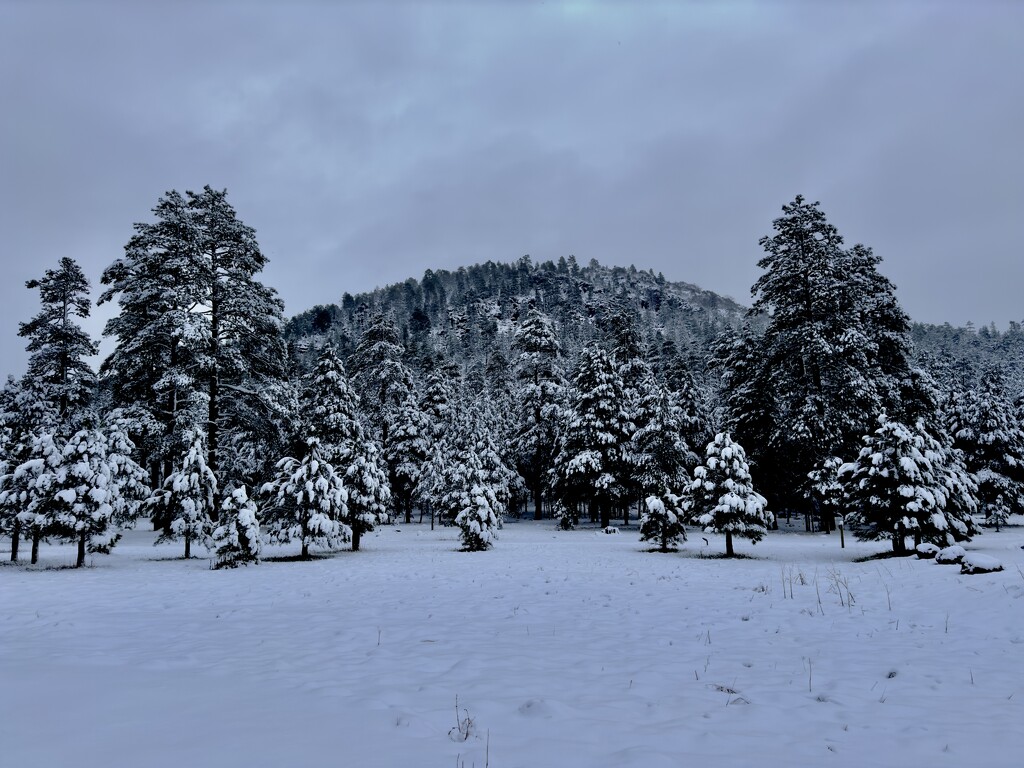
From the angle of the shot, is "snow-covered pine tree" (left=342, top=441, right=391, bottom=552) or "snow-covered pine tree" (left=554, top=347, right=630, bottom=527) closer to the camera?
"snow-covered pine tree" (left=342, top=441, right=391, bottom=552)

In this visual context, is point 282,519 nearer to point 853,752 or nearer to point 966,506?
point 853,752

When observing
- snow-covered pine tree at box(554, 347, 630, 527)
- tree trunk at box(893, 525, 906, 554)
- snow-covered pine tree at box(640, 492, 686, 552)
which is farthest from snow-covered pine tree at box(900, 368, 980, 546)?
snow-covered pine tree at box(554, 347, 630, 527)

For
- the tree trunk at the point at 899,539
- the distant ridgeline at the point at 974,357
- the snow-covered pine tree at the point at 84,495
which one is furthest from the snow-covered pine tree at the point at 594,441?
the distant ridgeline at the point at 974,357

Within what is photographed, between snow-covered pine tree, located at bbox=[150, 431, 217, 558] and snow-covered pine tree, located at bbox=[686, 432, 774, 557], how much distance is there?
19088 millimetres

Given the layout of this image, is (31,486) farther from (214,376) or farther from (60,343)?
(60,343)

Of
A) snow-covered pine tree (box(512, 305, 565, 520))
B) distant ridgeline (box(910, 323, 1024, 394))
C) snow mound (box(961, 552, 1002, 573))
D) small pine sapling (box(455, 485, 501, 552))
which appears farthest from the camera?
distant ridgeline (box(910, 323, 1024, 394))

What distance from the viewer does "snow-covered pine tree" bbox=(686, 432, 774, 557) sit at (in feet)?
68.3

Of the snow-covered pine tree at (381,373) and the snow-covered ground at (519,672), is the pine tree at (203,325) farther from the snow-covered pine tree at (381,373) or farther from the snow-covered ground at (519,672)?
the snow-covered pine tree at (381,373)

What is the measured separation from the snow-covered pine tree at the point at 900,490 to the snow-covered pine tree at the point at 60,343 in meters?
40.1

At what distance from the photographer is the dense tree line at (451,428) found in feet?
62.3

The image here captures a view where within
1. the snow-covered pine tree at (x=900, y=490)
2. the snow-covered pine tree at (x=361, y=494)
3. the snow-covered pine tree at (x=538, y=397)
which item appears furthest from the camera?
the snow-covered pine tree at (x=538, y=397)

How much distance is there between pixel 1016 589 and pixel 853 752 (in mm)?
9235

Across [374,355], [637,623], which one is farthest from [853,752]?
[374,355]

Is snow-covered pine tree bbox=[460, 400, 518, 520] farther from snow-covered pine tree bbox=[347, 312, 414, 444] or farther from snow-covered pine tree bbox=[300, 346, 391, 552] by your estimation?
snow-covered pine tree bbox=[300, 346, 391, 552]
